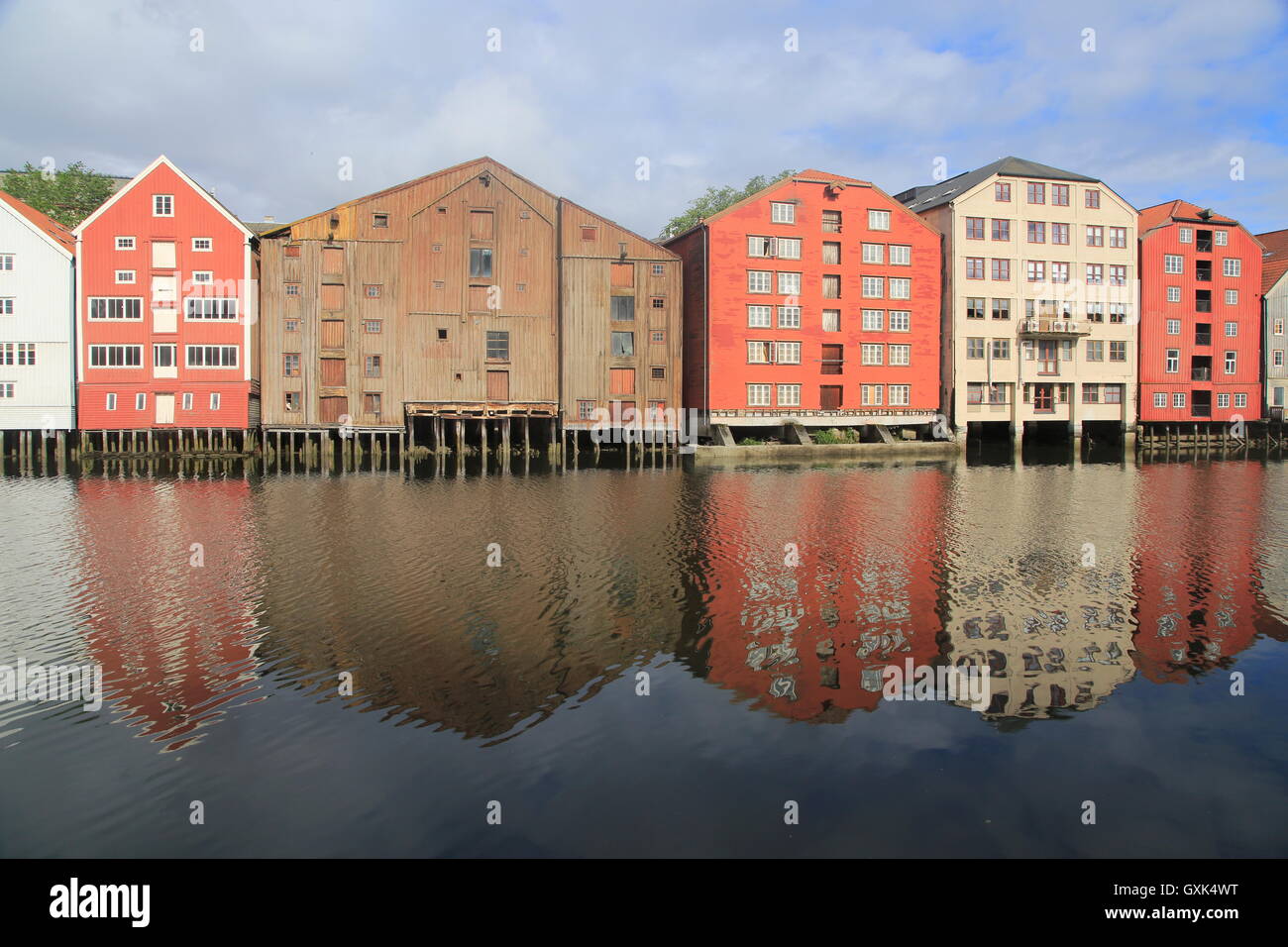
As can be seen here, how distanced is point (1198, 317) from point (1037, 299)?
15676mm

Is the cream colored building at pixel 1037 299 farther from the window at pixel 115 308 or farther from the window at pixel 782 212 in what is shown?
the window at pixel 115 308

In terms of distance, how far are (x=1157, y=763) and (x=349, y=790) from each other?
8.81 metres

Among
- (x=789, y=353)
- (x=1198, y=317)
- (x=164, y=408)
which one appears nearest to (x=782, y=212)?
(x=789, y=353)

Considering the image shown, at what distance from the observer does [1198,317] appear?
69375 millimetres

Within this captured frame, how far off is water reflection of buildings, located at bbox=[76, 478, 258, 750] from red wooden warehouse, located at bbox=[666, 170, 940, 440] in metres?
37.1

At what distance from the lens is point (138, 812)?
8.46 m

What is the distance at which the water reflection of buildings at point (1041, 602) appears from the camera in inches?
464

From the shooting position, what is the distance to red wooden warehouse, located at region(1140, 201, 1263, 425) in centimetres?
6812

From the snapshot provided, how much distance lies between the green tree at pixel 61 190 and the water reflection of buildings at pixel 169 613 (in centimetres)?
5446

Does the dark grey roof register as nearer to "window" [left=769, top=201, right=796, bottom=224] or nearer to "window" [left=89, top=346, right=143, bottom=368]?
"window" [left=769, top=201, right=796, bottom=224]

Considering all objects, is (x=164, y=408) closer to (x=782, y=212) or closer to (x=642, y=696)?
(x=782, y=212)

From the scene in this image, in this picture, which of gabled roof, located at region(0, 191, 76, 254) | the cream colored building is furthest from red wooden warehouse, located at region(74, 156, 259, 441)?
the cream colored building

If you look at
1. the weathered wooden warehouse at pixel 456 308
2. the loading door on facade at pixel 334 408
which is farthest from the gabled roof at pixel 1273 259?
the loading door on facade at pixel 334 408
